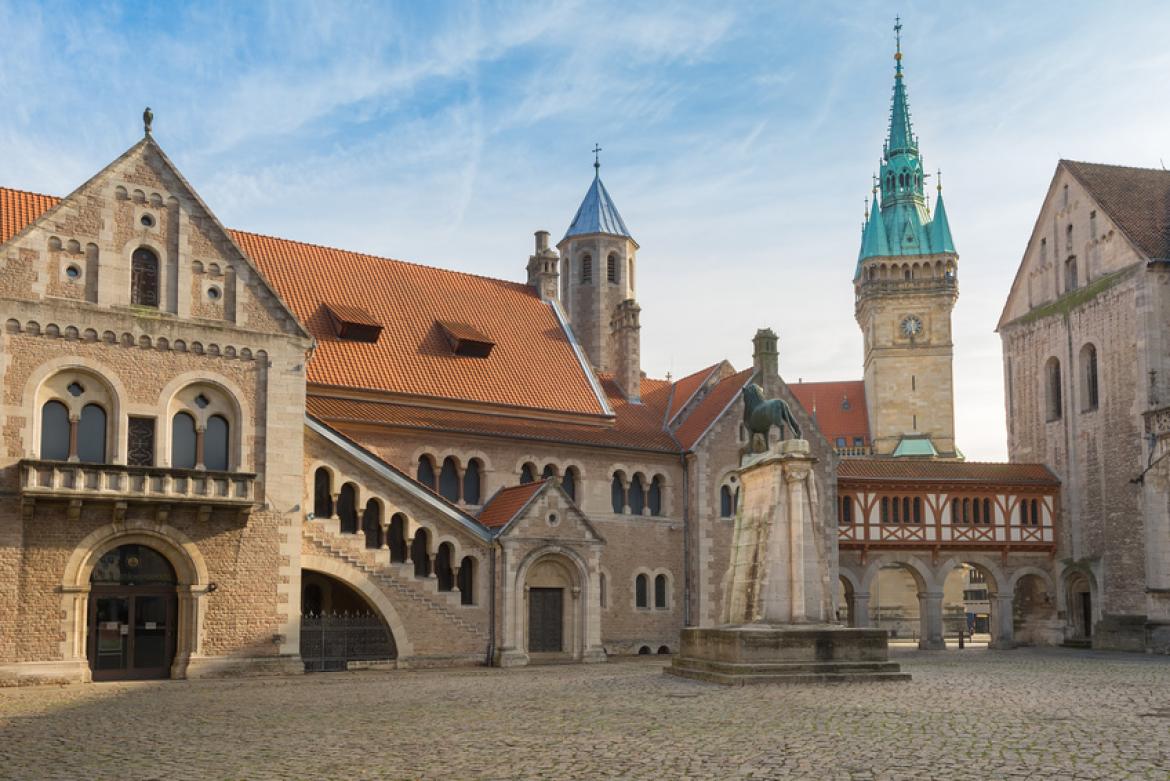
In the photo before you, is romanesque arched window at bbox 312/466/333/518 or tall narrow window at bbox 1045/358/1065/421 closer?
romanesque arched window at bbox 312/466/333/518

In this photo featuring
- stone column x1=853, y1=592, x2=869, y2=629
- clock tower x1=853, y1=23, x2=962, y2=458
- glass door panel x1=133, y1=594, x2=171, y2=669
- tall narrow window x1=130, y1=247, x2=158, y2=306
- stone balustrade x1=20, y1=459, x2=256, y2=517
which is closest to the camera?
stone balustrade x1=20, y1=459, x2=256, y2=517

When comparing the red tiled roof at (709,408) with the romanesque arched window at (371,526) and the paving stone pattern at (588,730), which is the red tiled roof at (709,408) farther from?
the paving stone pattern at (588,730)

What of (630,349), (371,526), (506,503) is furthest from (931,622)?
(371,526)

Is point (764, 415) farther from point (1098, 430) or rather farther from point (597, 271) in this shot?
point (597, 271)

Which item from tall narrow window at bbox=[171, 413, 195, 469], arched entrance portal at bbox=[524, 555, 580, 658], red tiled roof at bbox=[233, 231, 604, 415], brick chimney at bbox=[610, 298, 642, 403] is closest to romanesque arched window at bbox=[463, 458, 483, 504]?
red tiled roof at bbox=[233, 231, 604, 415]

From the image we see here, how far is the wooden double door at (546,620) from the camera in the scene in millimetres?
34344

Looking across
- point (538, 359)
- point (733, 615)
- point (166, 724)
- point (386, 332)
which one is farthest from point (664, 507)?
point (166, 724)

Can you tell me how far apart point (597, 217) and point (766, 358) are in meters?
15.3

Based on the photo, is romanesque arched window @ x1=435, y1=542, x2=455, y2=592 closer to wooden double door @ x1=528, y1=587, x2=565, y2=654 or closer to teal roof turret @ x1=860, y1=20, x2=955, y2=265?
wooden double door @ x1=528, y1=587, x2=565, y2=654

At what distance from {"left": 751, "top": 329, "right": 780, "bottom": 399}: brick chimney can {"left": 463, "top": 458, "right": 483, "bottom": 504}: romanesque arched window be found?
10684mm

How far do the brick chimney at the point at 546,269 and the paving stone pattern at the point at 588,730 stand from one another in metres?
21.4

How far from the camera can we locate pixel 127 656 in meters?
27.7

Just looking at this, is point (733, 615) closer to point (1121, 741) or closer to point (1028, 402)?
point (1121, 741)

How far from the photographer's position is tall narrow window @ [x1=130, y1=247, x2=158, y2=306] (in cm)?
2848
